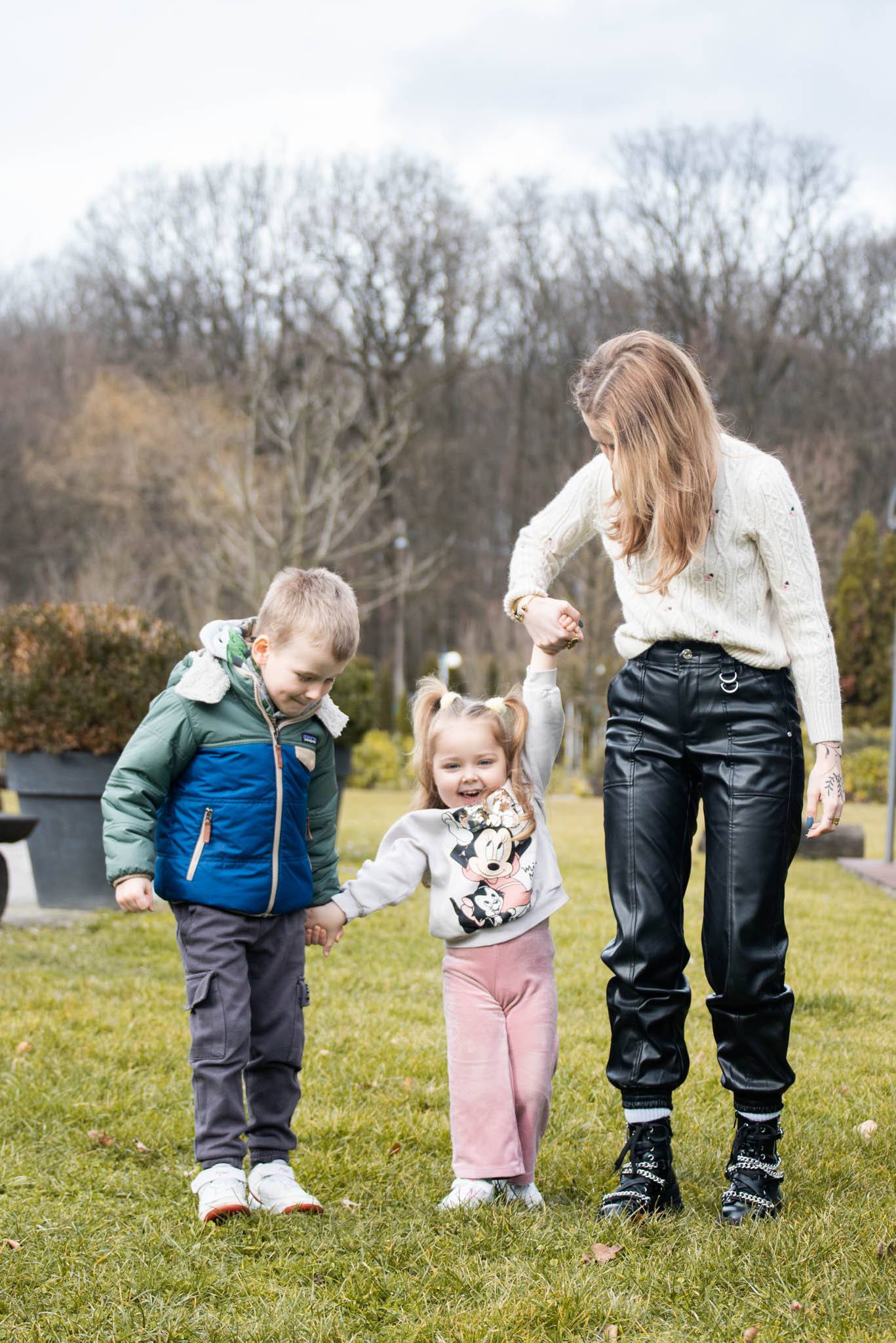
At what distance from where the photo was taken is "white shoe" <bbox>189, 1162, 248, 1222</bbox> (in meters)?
2.73

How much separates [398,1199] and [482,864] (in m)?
0.79

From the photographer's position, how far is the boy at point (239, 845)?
2832 mm

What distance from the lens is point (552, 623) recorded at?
9.01 ft

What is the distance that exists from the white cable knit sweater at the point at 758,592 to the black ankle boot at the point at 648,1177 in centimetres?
93

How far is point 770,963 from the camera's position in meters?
2.71

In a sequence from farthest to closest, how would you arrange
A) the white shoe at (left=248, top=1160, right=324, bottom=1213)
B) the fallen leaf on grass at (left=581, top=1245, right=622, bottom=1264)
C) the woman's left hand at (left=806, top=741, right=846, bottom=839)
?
the white shoe at (left=248, top=1160, right=324, bottom=1213) → the woman's left hand at (left=806, top=741, right=846, bottom=839) → the fallen leaf on grass at (left=581, top=1245, right=622, bottom=1264)

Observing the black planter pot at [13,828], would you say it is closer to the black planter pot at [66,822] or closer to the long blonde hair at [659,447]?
the black planter pot at [66,822]

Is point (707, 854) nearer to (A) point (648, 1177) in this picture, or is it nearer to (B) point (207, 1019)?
(A) point (648, 1177)

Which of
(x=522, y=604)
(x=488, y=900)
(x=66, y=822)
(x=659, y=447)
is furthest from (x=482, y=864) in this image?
(x=66, y=822)

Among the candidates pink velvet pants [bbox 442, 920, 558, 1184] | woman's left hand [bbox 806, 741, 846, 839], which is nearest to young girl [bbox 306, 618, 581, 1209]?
pink velvet pants [bbox 442, 920, 558, 1184]

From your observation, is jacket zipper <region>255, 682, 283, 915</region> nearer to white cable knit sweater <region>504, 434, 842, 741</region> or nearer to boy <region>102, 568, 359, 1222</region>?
boy <region>102, 568, 359, 1222</region>

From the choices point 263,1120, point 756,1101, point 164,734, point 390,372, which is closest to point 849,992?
point 756,1101

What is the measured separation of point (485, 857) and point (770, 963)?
653 millimetres

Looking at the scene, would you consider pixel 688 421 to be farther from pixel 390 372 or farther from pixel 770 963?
pixel 390 372
